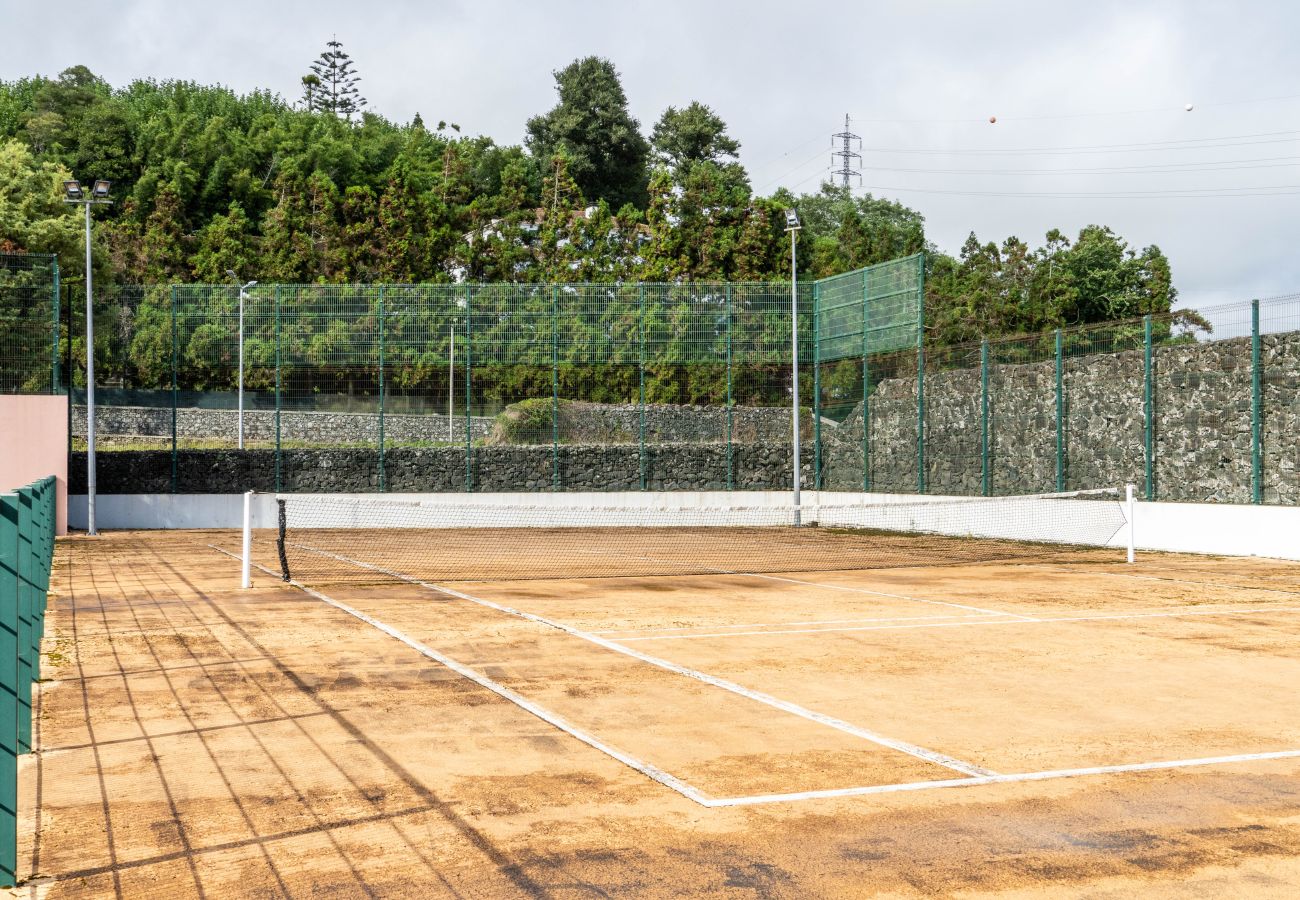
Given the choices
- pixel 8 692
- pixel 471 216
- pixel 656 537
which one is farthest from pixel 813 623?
pixel 471 216

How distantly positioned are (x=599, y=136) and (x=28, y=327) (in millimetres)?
58459

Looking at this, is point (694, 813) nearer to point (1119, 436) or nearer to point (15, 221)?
point (1119, 436)

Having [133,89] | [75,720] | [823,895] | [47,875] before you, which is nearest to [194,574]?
[75,720]

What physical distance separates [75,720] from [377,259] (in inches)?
2280

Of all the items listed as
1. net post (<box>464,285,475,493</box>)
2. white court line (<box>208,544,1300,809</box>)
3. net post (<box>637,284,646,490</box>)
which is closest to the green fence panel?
white court line (<box>208,544,1300,809</box>)

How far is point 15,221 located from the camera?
44.0 meters

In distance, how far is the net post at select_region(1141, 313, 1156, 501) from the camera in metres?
21.4

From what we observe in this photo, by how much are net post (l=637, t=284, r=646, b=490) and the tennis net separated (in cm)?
152

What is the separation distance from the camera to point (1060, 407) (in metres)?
23.9

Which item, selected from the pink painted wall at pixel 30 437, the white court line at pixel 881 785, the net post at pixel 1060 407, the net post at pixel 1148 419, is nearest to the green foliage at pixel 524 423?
the pink painted wall at pixel 30 437

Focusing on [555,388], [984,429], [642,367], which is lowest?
[984,429]

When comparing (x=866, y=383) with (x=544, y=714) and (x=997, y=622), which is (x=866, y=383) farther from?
(x=544, y=714)

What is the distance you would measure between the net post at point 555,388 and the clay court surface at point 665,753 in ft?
61.1

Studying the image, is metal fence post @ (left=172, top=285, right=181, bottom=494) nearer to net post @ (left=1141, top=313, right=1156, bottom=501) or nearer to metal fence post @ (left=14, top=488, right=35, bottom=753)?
net post @ (left=1141, top=313, right=1156, bottom=501)
